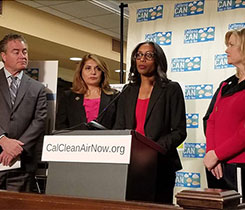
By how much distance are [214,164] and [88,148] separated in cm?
87

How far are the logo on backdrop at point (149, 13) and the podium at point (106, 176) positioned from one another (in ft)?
8.85

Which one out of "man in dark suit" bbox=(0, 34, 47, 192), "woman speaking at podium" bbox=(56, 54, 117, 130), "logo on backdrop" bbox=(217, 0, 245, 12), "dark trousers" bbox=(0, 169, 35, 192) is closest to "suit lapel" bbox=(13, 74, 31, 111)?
"man in dark suit" bbox=(0, 34, 47, 192)

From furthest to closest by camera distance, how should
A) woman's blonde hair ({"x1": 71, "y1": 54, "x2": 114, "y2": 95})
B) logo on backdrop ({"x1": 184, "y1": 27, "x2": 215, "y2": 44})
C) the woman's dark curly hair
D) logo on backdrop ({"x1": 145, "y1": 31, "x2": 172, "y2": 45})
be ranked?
logo on backdrop ({"x1": 145, "y1": 31, "x2": 172, "y2": 45})
logo on backdrop ({"x1": 184, "y1": 27, "x2": 215, "y2": 44})
woman's blonde hair ({"x1": 71, "y1": 54, "x2": 114, "y2": 95})
the woman's dark curly hair

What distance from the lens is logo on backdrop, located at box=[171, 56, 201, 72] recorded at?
3572mm

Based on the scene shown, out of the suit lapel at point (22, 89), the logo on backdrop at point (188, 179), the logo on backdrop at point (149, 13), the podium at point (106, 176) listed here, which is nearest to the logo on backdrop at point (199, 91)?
the logo on backdrop at point (188, 179)

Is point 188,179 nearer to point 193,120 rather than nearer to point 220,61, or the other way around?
point 193,120

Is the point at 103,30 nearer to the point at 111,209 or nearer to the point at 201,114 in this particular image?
the point at 201,114

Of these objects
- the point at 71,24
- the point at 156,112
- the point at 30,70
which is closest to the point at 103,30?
the point at 71,24

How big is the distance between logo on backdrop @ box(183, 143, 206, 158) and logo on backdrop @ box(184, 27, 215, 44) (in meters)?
0.94

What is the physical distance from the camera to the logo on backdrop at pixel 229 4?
3.44 meters

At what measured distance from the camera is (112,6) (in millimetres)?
5570

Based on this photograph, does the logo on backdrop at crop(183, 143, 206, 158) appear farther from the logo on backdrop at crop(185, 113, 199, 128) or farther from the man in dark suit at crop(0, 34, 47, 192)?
the man in dark suit at crop(0, 34, 47, 192)

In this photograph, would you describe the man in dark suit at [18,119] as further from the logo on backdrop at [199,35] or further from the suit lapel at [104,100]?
the logo on backdrop at [199,35]

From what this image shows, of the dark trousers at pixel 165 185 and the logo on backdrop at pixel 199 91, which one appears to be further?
the logo on backdrop at pixel 199 91
